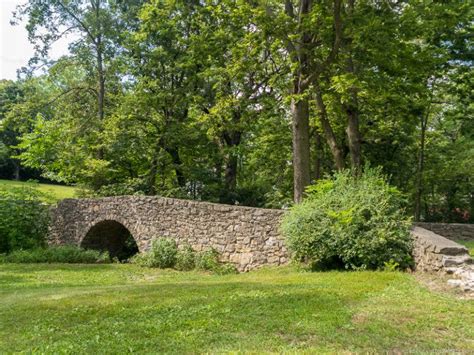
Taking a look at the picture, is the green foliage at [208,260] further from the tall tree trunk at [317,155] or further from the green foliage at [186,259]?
the tall tree trunk at [317,155]

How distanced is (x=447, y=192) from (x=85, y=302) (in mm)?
19410

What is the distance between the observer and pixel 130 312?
5.61m

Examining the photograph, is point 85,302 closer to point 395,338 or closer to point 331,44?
point 395,338

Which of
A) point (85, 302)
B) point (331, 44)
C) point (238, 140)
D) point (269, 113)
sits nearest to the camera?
point (85, 302)

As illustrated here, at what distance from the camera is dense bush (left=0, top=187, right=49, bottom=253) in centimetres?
1645

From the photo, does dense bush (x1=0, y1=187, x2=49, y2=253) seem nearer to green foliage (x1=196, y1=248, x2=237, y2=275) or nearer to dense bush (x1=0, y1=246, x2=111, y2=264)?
dense bush (x1=0, y1=246, x2=111, y2=264)

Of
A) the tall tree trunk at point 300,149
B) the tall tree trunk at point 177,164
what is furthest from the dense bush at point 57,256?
the tall tree trunk at point 300,149

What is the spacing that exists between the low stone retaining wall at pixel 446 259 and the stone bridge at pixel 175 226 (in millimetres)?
3798

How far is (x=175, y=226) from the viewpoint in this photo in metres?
13.0

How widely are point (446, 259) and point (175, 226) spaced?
8195 millimetres

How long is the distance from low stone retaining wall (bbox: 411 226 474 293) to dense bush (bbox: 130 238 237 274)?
517cm

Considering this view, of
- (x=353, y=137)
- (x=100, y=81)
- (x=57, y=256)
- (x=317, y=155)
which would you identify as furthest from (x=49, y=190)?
(x=353, y=137)

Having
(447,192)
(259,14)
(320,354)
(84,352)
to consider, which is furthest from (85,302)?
(447,192)

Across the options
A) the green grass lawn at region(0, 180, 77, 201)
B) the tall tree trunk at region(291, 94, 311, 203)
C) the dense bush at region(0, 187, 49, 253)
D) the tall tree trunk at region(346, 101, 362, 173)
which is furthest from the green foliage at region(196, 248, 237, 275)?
the green grass lawn at region(0, 180, 77, 201)
